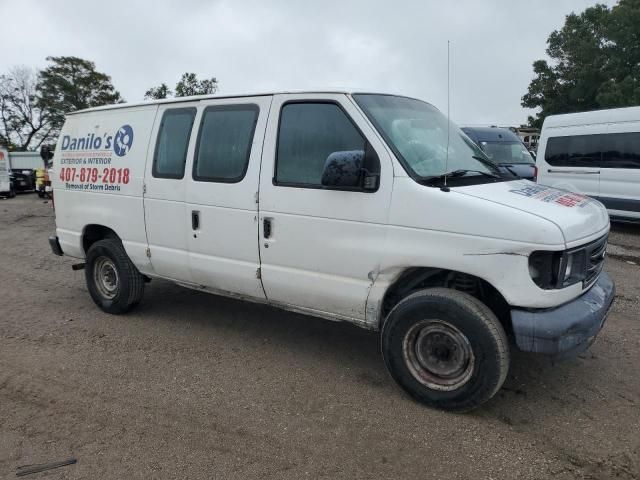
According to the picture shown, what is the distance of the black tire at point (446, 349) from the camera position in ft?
10.5

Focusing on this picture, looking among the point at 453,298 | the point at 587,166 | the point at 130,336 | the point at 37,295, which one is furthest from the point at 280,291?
the point at 587,166

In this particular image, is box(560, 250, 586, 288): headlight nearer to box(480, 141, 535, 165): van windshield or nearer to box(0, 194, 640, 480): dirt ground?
box(0, 194, 640, 480): dirt ground

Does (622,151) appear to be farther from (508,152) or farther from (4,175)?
(4,175)

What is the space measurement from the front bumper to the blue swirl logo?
12.5 feet

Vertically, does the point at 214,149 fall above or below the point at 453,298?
above

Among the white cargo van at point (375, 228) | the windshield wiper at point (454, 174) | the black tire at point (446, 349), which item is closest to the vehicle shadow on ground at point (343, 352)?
the black tire at point (446, 349)

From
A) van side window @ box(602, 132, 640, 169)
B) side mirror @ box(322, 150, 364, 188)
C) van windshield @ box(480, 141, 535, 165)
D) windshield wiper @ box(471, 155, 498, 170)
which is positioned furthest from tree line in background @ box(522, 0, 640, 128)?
side mirror @ box(322, 150, 364, 188)

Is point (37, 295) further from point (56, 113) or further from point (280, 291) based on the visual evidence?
point (56, 113)

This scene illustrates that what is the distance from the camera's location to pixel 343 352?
14.6 ft

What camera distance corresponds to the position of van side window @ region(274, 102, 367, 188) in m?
3.71

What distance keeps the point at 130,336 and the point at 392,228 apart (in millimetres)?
2883

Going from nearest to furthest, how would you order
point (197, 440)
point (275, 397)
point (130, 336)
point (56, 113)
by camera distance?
1. point (197, 440)
2. point (275, 397)
3. point (130, 336)
4. point (56, 113)

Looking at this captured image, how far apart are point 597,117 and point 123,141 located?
885 cm

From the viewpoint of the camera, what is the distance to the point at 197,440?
3156mm
